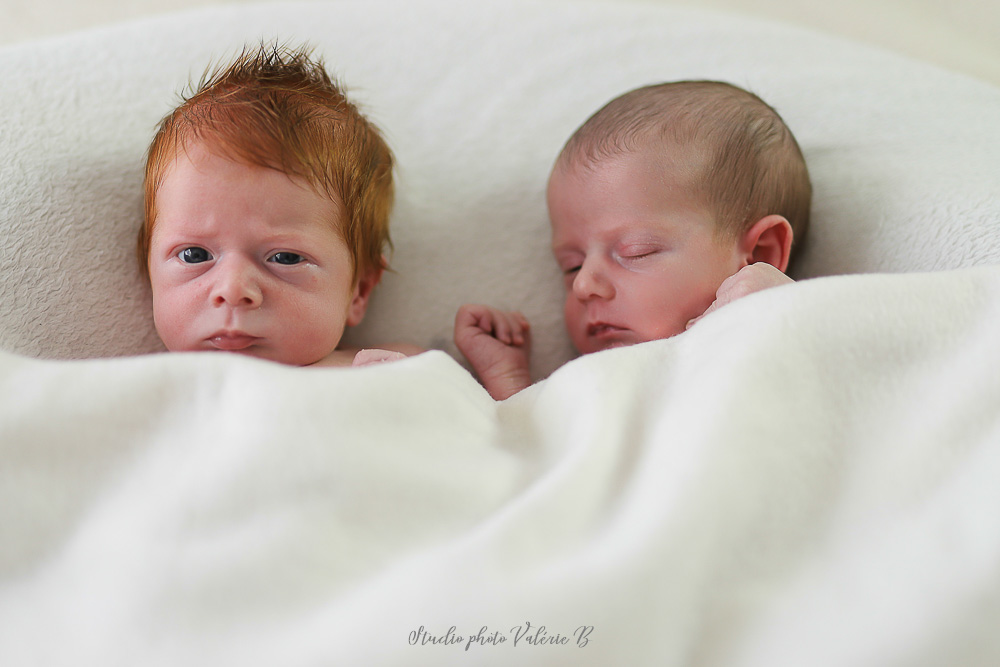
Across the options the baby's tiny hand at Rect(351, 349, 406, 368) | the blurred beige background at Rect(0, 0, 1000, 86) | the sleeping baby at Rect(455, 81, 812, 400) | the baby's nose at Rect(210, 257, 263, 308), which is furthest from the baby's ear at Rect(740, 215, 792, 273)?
the blurred beige background at Rect(0, 0, 1000, 86)

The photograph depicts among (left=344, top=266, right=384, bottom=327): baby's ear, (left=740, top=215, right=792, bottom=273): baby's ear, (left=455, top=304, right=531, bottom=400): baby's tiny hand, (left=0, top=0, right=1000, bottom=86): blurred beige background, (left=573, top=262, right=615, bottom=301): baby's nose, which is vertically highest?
(left=0, top=0, right=1000, bottom=86): blurred beige background

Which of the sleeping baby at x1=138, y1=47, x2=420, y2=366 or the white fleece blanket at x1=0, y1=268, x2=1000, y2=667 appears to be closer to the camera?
the white fleece blanket at x1=0, y1=268, x2=1000, y2=667

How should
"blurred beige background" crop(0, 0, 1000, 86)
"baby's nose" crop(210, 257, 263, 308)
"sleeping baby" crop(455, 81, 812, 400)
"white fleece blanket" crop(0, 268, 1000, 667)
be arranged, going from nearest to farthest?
"white fleece blanket" crop(0, 268, 1000, 667) → "baby's nose" crop(210, 257, 263, 308) → "sleeping baby" crop(455, 81, 812, 400) → "blurred beige background" crop(0, 0, 1000, 86)

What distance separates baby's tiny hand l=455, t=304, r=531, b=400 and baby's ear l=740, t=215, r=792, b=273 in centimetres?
33

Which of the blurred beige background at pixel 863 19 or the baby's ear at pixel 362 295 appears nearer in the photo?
the baby's ear at pixel 362 295

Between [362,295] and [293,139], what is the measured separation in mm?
250

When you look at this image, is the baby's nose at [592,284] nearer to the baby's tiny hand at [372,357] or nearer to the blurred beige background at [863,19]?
the baby's tiny hand at [372,357]

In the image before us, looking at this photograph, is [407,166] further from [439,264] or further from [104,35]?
[104,35]

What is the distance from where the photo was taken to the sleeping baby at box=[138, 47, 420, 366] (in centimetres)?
93

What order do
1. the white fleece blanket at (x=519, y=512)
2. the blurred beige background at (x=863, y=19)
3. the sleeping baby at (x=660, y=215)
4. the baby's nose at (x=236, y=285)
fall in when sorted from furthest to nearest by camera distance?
the blurred beige background at (x=863, y=19) → the sleeping baby at (x=660, y=215) → the baby's nose at (x=236, y=285) → the white fleece blanket at (x=519, y=512)

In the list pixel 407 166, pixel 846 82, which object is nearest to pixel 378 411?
pixel 407 166

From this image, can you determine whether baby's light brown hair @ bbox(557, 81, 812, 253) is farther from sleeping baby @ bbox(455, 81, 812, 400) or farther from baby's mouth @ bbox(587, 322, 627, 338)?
baby's mouth @ bbox(587, 322, 627, 338)

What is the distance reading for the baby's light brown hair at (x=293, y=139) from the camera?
0.96 meters

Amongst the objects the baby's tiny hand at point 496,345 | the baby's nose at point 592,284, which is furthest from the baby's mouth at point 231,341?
the baby's nose at point 592,284
